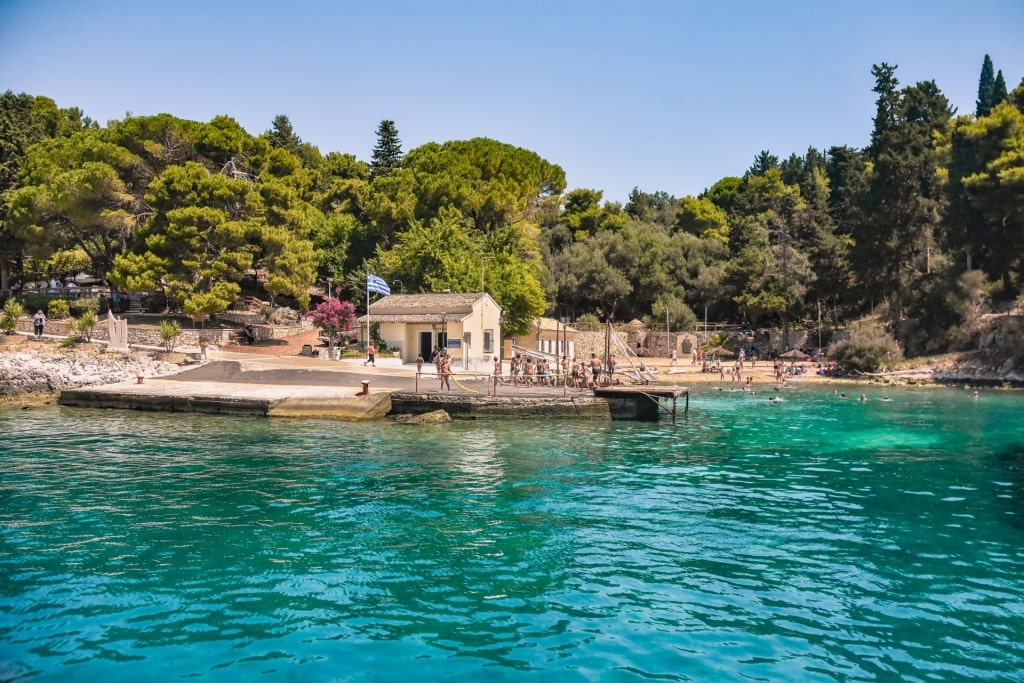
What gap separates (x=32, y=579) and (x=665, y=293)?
61369 mm

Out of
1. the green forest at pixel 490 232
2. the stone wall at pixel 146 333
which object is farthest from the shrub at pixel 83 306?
the green forest at pixel 490 232

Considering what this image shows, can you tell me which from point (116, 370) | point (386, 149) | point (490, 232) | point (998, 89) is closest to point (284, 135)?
point (386, 149)

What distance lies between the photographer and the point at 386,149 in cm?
7406

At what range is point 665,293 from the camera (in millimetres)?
68125

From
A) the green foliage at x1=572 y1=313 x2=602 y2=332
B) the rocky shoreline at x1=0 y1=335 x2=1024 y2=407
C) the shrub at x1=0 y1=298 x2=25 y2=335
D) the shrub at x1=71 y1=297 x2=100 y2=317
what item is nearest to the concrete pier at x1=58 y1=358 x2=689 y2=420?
the rocky shoreline at x1=0 y1=335 x2=1024 y2=407

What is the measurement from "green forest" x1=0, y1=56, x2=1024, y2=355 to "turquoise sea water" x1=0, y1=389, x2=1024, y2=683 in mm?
28896

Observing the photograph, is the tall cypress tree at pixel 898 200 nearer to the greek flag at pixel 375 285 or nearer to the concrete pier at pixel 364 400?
the concrete pier at pixel 364 400

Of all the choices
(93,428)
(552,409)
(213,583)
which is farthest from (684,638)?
(93,428)

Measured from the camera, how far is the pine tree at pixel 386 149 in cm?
7344

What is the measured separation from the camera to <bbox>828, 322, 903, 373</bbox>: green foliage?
163 feet

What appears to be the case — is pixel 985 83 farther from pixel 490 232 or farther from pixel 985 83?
pixel 490 232

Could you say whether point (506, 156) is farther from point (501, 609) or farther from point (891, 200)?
point (501, 609)

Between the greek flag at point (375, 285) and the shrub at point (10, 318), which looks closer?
the shrub at point (10, 318)

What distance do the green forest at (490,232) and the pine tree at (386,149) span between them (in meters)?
4.70
